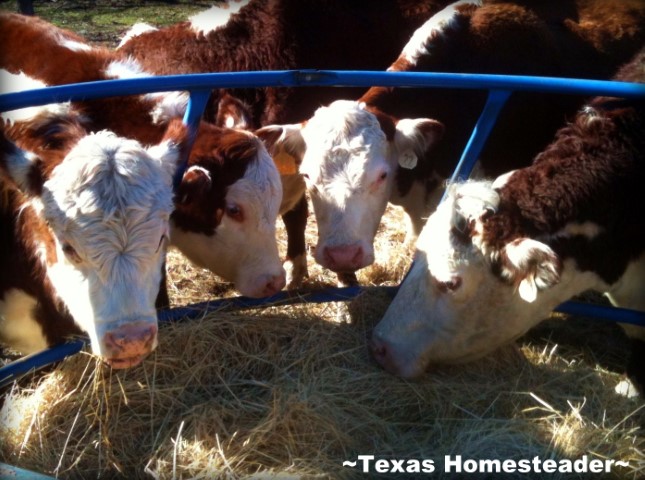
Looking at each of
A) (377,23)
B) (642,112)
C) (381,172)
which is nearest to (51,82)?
(381,172)

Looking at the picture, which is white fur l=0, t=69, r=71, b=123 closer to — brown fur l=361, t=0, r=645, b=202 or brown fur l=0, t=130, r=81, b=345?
brown fur l=0, t=130, r=81, b=345

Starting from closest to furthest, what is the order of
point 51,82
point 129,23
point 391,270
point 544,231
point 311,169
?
point 544,231
point 51,82
point 311,169
point 391,270
point 129,23

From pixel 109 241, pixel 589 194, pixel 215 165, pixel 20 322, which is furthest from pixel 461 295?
pixel 20 322

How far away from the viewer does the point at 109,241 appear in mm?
2818

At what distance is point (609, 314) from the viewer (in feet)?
12.1

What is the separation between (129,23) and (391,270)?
686 cm

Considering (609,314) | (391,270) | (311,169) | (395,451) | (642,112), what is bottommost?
(391,270)

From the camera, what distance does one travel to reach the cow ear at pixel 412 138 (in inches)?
177

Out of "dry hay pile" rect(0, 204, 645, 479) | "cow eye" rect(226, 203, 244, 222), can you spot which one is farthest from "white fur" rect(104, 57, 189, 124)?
"dry hay pile" rect(0, 204, 645, 479)

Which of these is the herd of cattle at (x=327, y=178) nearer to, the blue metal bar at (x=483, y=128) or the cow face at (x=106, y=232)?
the cow face at (x=106, y=232)

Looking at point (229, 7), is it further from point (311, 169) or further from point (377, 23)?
point (311, 169)

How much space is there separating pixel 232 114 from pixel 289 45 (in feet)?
3.78

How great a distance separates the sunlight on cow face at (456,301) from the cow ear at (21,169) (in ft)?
5.75

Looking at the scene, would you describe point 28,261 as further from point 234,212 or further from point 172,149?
point 234,212
